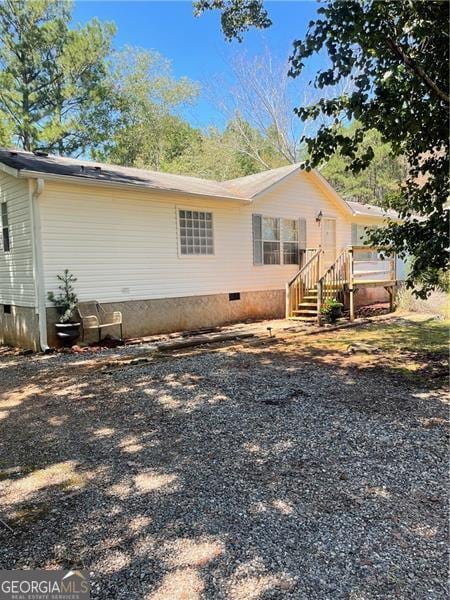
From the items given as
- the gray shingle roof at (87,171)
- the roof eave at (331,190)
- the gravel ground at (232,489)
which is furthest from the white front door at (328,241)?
the gravel ground at (232,489)

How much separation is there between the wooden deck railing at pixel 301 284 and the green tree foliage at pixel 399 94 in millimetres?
5749

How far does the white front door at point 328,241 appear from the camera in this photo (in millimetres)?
14491

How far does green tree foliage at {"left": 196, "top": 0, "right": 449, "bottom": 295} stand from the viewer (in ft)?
14.3

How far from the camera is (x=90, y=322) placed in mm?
8484

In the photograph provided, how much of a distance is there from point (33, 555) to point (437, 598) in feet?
6.67

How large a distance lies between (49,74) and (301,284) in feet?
59.2

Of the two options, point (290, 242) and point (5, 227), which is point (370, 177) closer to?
point (290, 242)

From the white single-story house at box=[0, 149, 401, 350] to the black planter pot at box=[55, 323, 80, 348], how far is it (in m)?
0.22

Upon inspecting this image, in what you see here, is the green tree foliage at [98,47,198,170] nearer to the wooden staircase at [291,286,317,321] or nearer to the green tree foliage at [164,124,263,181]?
the green tree foliage at [164,124,263,181]

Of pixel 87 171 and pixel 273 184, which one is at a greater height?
pixel 273 184

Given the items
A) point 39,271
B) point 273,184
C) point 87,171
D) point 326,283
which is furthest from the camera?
point 273,184

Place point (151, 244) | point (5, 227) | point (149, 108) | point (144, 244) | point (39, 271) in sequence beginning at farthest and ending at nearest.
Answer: point (149, 108), point (151, 244), point (144, 244), point (5, 227), point (39, 271)

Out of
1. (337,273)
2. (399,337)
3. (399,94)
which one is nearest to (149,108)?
(337,273)

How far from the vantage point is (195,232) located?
10.8 metres
